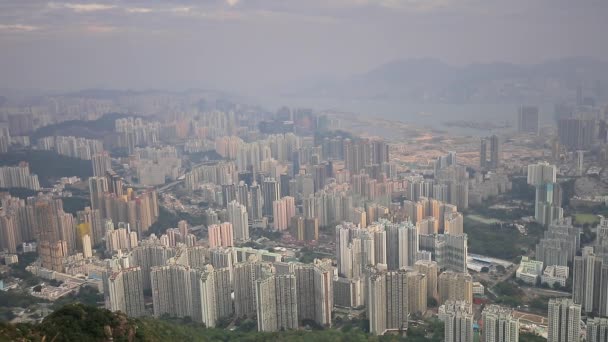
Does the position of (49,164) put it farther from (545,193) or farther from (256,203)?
(545,193)

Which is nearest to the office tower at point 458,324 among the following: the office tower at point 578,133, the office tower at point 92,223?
the office tower at point 92,223

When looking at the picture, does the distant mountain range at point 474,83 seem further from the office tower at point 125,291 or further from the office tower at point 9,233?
the office tower at point 9,233

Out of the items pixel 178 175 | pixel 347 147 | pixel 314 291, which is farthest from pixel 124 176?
pixel 314 291

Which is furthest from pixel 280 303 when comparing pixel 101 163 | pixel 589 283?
pixel 101 163

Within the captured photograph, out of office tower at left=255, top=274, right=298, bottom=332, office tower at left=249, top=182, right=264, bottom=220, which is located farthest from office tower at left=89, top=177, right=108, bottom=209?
office tower at left=255, top=274, right=298, bottom=332

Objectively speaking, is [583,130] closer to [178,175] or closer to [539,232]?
[539,232]
